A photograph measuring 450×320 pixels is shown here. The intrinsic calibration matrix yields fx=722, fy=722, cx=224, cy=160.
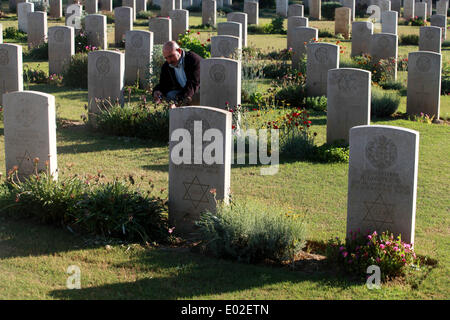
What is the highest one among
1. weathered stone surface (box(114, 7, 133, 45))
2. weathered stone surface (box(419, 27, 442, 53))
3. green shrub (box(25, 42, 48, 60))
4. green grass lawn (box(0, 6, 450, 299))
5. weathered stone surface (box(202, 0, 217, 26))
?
weathered stone surface (box(202, 0, 217, 26))

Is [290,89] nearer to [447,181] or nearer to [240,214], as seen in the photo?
[447,181]

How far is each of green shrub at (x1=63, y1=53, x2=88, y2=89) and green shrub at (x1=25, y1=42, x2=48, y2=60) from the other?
12.9ft

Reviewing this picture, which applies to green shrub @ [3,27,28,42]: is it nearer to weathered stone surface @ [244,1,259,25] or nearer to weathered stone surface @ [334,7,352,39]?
weathered stone surface @ [244,1,259,25]

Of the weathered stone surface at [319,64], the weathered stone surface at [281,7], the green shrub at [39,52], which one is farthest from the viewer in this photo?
the weathered stone surface at [281,7]

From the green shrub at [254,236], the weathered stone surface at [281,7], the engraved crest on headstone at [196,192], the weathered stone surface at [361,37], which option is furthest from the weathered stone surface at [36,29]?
the weathered stone surface at [281,7]

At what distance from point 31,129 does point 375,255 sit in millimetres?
4088

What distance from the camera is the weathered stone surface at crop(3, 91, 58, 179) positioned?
317 inches

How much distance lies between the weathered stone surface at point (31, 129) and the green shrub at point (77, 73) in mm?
7634

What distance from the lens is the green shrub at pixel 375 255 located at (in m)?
6.25

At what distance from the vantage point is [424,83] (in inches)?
543

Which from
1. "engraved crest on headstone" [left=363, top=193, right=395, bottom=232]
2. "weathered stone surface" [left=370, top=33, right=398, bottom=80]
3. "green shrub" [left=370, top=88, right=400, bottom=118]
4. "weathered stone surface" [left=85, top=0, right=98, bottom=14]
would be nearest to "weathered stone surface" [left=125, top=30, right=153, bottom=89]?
"green shrub" [left=370, top=88, right=400, bottom=118]

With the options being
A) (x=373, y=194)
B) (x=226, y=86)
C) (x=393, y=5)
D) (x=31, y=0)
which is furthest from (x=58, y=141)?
(x=393, y=5)

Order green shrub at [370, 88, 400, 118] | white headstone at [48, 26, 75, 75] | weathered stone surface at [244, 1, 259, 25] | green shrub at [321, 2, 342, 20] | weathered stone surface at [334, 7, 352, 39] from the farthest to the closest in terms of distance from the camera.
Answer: green shrub at [321, 2, 342, 20], weathered stone surface at [244, 1, 259, 25], weathered stone surface at [334, 7, 352, 39], white headstone at [48, 26, 75, 75], green shrub at [370, 88, 400, 118]

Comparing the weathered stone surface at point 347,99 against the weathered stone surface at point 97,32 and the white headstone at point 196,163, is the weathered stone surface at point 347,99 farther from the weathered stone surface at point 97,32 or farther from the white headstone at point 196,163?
the weathered stone surface at point 97,32
